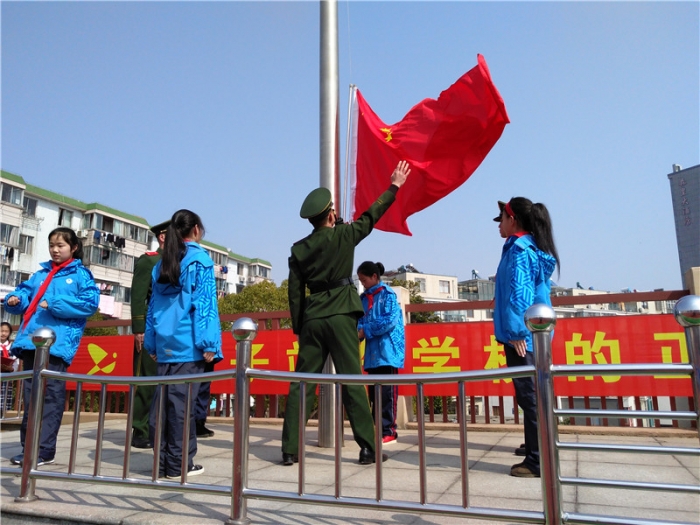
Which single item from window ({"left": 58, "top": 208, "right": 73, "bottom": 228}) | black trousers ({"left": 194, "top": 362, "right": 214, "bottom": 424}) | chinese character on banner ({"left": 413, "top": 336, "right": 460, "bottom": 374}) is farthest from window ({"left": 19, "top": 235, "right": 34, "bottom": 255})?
chinese character on banner ({"left": 413, "top": 336, "right": 460, "bottom": 374})

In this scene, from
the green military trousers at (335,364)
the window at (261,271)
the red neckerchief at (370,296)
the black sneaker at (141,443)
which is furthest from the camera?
the window at (261,271)

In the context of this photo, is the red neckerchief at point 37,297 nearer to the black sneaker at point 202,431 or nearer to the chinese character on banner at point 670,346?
the black sneaker at point 202,431

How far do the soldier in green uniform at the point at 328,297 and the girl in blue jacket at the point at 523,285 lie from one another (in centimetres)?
84

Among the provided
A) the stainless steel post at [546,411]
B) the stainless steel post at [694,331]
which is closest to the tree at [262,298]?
the stainless steel post at [546,411]

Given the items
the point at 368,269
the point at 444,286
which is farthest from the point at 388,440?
the point at 444,286

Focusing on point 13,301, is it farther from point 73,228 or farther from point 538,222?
point 73,228

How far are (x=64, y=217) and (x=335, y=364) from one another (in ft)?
139

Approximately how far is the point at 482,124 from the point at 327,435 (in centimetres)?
293

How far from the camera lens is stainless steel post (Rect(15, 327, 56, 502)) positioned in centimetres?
278

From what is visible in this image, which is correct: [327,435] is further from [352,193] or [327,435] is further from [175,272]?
[352,193]

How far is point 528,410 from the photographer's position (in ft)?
10.9

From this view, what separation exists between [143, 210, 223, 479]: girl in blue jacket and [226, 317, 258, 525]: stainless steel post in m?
1.03

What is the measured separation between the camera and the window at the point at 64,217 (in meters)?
40.1

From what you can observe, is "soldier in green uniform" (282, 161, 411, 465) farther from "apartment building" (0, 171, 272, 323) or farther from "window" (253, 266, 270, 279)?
"window" (253, 266, 270, 279)
